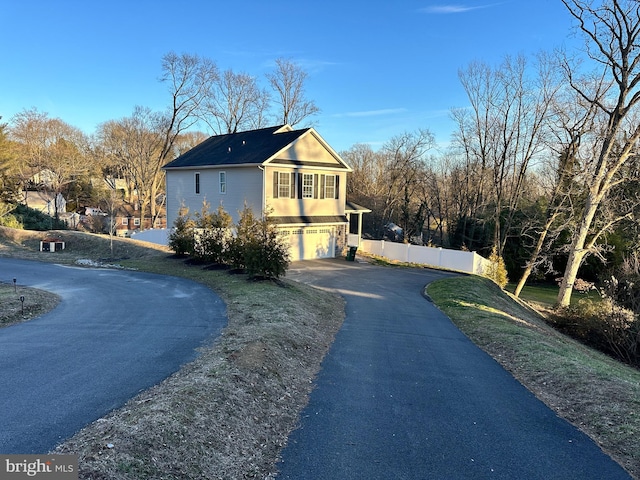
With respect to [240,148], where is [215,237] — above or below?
below

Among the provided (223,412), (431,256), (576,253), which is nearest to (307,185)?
(431,256)

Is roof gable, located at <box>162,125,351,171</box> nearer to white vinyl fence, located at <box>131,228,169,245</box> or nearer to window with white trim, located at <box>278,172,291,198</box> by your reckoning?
window with white trim, located at <box>278,172,291,198</box>

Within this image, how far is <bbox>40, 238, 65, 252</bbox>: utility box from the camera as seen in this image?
984 inches

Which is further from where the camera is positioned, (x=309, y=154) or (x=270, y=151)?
(x=309, y=154)

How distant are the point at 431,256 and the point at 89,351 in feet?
80.0

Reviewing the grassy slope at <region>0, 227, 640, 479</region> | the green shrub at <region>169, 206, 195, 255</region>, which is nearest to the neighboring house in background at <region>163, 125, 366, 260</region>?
the green shrub at <region>169, 206, 195, 255</region>

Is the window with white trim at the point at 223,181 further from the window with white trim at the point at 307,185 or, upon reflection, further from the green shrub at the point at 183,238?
the green shrub at the point at 183,238

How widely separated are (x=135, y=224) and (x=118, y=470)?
54.7 metres

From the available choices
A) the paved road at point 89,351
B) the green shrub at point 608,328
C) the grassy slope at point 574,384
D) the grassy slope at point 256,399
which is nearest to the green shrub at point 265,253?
the paved road at point 89,351

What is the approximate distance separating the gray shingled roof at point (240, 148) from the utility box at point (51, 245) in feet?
28.7

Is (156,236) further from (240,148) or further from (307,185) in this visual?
(307,185)

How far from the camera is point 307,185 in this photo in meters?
26.7

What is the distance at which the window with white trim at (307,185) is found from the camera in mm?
26431

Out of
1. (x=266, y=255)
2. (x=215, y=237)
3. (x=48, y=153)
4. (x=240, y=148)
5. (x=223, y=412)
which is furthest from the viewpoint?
(x=48, y=153)
